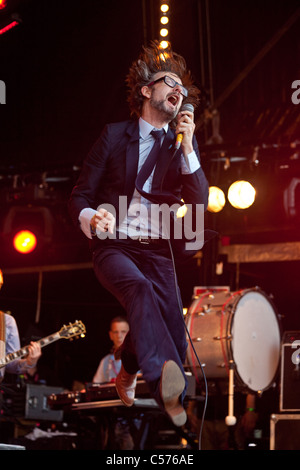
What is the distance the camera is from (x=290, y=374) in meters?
6.57

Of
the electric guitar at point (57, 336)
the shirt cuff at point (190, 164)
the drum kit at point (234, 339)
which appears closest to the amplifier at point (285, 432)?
the drum kit at point (234, 339)

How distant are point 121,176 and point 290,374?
3.61m

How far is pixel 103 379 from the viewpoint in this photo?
861 centimetres

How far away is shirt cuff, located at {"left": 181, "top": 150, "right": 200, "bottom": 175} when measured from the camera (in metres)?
3.69

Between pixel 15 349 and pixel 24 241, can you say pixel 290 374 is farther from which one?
pixel 24 241

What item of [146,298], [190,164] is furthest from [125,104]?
[146,298]

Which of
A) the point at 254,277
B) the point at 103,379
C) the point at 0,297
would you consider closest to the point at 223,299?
the point at 103,379

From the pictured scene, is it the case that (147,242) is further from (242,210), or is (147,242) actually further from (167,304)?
(242,210)

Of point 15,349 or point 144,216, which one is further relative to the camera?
point 15,349

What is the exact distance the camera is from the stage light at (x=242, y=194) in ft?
25.6

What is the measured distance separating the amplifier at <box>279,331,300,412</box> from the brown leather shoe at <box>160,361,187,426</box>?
11.5 feet

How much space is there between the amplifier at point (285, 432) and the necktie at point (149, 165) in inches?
137

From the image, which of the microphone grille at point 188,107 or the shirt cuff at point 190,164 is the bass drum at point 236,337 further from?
the microphone grille at point 188,107

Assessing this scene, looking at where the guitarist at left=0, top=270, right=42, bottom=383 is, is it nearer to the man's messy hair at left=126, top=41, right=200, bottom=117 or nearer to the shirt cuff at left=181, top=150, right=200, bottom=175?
the man's messy hair at left=126, top=41, right=200, bottom=117
